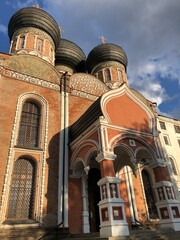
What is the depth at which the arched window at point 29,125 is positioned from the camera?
10.5 m

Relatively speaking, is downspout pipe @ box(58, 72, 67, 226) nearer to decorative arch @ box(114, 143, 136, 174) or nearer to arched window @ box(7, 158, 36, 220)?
arched window @ box(7, 158, 36, 220)

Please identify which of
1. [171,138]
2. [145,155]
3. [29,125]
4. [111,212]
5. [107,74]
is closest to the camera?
[111,212]

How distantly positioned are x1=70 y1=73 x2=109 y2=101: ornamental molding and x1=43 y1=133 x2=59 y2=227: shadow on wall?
363cm

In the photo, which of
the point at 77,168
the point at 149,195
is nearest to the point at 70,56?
the point at 77,168

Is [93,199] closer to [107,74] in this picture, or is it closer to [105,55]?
[107,74]

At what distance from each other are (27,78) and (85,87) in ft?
12.6

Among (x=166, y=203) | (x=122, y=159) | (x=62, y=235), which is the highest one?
(x=122, y=159)

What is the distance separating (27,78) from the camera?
12031 mm

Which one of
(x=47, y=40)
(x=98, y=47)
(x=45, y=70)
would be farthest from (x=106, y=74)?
(x=45, y=70)

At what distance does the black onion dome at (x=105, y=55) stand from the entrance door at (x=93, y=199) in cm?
1152

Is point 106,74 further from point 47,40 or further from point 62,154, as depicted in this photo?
point 62,154

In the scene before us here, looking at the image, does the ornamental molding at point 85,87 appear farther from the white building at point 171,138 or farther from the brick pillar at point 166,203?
the white building at point 171,138

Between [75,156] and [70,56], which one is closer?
[75,156]

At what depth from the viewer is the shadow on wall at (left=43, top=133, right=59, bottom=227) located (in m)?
8.89
